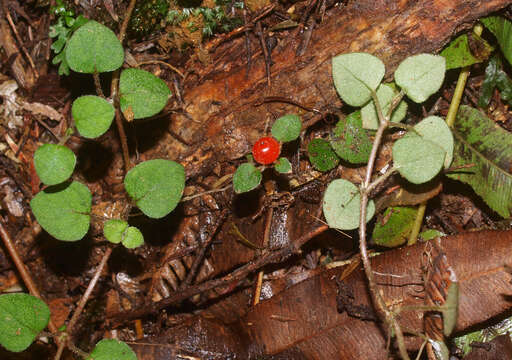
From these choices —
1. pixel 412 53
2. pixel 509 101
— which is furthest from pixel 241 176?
pixel 509 101

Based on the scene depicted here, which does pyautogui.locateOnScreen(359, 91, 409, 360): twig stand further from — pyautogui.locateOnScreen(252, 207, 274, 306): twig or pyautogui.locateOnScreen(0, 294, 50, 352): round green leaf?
pyautogui.locateOnScreen(0, 294, 50, 352): round green leaf

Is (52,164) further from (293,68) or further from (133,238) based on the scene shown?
(293,68)

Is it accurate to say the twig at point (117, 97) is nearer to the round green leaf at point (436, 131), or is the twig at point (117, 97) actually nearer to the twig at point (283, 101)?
the twig at point (283, 101)

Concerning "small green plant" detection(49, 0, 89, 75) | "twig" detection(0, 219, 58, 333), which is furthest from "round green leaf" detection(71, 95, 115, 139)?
"twig" detection(0, 219, 58, 333)

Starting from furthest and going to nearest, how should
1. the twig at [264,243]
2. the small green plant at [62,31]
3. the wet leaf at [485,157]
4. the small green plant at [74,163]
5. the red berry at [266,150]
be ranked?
the small green plant at [62,31], the twig at [264,243], the wet leaf at [485,157], the red berry at [266,150], the small green plant at [74,163]

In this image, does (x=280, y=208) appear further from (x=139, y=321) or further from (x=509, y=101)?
(x=509, y=101)

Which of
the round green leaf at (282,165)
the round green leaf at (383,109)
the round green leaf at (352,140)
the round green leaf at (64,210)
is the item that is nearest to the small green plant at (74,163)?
the round green leaf at (64,210)
